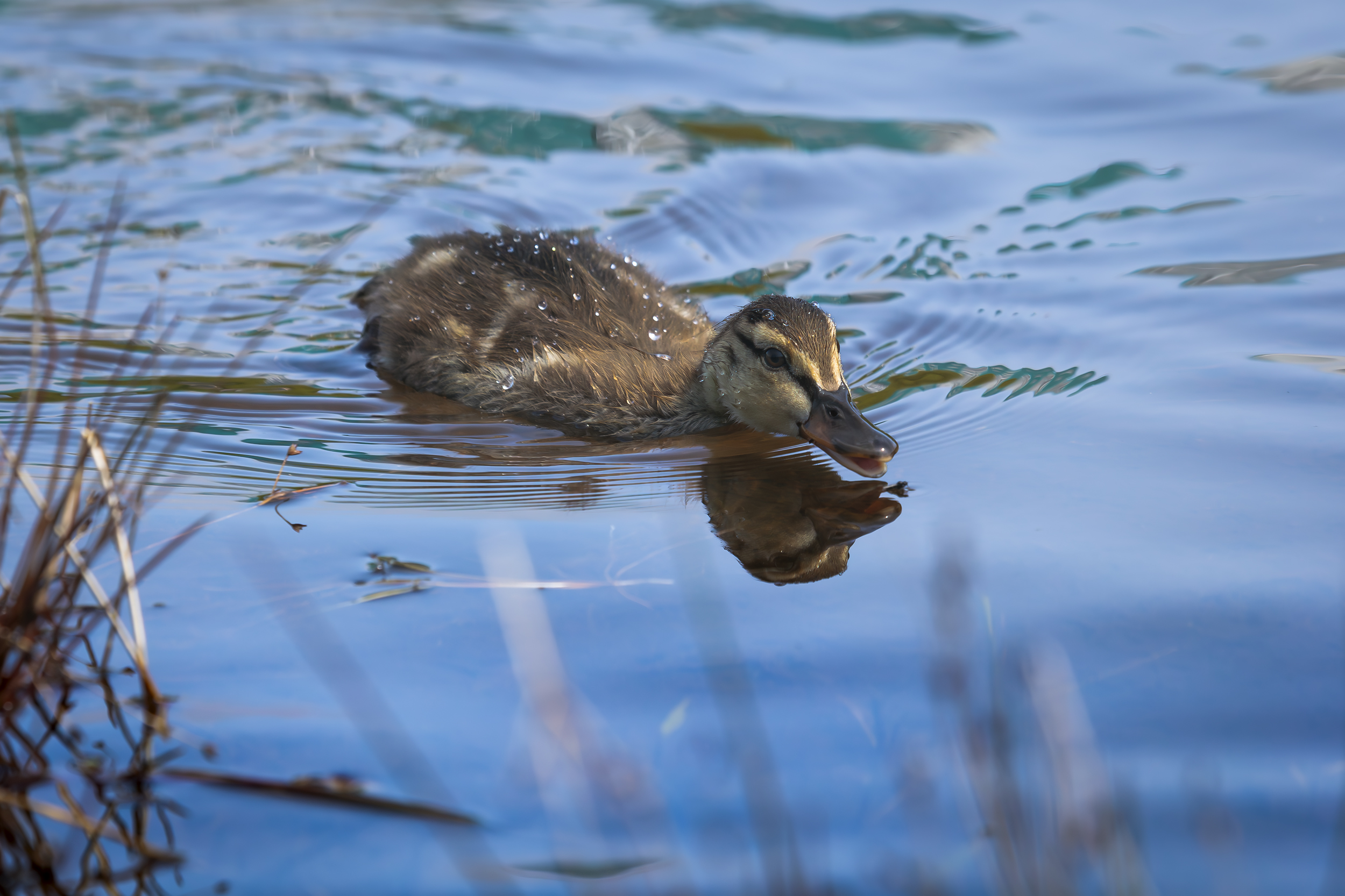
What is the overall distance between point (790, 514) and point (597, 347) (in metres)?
1.10

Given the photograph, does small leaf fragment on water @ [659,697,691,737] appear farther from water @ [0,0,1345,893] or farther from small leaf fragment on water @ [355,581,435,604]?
small leaf fragment on water @ [355,581,435,604]

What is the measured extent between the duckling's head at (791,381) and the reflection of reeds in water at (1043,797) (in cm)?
156

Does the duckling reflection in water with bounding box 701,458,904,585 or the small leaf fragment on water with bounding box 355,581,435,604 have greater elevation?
the small leaf fragment on water with bounding box 355,581,435,604

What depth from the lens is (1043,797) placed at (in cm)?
206

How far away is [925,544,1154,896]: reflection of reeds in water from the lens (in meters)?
1.48

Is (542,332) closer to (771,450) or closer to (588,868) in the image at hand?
(771,450)

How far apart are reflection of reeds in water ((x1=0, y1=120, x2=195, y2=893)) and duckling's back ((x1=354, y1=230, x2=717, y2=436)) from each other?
1.77 m

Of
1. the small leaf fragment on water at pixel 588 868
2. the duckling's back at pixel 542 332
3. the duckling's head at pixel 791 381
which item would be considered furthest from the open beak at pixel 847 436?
the small leaf fragment on water at pixel 588 868

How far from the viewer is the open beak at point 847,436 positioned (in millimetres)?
3527

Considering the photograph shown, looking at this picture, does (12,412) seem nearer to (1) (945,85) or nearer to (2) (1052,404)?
(2) (1052,404)

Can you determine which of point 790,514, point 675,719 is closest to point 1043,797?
point 675,719

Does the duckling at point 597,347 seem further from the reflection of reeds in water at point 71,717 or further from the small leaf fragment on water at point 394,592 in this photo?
the reflection of reeds in water at point 71,717

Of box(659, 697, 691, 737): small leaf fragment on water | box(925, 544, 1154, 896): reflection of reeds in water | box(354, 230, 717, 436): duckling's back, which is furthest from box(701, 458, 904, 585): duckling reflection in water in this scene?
box(925, 544, 1154, 896): reflection of reeds in water

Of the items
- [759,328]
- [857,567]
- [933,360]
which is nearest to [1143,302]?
[933,360]
